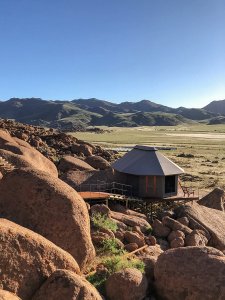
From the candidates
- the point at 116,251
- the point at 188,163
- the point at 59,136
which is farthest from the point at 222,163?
the point at 116,251

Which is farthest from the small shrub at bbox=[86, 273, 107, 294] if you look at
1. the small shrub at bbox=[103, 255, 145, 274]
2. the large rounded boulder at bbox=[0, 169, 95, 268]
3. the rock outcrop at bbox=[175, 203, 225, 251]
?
the rock outcrop at bbox=[175, 203, 225, 251]

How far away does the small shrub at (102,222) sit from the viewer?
17.4 meters

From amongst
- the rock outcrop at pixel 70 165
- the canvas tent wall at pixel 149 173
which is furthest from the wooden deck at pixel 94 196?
the rock outcrop at pixel 70 165

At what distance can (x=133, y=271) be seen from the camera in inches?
482

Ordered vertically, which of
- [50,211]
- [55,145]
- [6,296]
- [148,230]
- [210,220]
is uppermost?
[50,211]

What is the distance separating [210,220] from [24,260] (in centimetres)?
1501

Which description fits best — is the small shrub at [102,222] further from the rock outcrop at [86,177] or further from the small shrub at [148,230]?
the rock outcrop at [86,177]

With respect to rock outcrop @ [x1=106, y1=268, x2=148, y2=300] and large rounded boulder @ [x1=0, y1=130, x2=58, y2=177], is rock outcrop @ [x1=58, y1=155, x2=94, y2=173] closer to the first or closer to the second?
large rounded boulder @ [x1=0, y1=130, x2=58, y2=177]

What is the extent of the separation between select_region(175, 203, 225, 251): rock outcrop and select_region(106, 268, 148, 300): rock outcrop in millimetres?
10074

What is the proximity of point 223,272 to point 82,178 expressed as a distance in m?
17.5

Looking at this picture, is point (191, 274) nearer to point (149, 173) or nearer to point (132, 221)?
point (132, 221)

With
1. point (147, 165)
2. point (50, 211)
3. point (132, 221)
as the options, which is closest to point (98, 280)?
point (50, 211)

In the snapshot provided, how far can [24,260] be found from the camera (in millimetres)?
10461

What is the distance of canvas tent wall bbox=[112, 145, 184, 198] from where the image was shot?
26.4m
